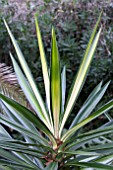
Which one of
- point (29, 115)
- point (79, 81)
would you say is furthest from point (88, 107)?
point (29, 115)

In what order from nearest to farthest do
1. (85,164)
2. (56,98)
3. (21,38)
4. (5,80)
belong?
Answer: (85,164) < (56,98) < (5,80) < (21,38)

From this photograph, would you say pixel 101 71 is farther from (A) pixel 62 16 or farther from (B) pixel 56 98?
(B) pixel 56 98

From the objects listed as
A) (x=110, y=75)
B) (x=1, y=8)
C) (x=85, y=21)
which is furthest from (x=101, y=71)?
(x=1, y=8)

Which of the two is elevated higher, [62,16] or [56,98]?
[62,16]

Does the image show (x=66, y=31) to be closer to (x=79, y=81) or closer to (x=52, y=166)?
(x=79, y=81)

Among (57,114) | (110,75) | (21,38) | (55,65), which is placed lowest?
(57,114)

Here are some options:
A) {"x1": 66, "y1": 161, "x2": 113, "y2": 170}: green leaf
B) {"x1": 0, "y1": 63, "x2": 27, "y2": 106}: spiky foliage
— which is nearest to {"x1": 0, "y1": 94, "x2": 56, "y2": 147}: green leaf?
{"x1": 66, "y1": 161, "x2": 113, "y2": 170}: green leaf
